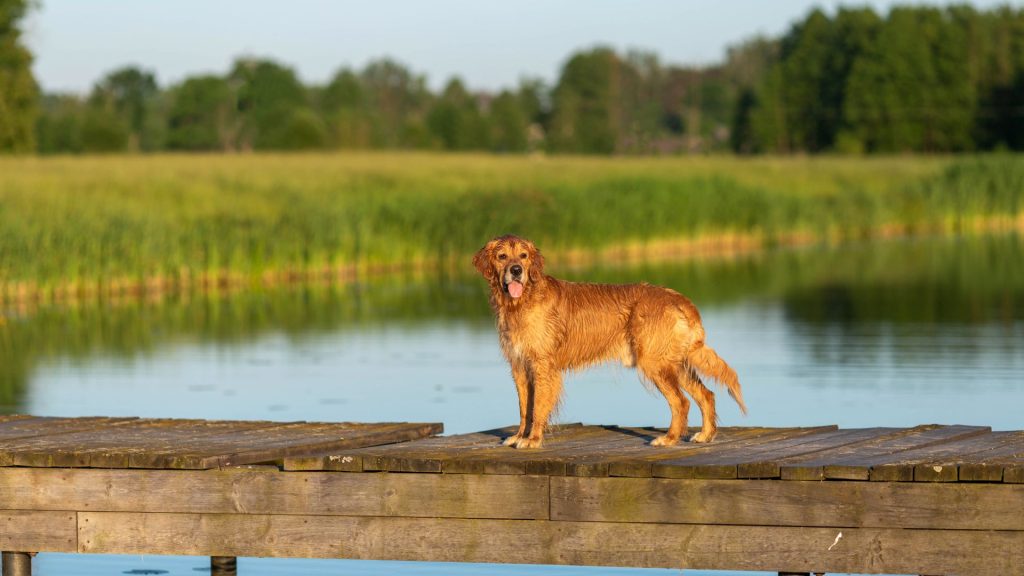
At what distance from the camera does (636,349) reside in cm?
969

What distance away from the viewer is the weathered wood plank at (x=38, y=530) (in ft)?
30.7

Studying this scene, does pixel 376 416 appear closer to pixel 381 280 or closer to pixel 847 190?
pixel 381 280

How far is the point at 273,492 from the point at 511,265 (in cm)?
168

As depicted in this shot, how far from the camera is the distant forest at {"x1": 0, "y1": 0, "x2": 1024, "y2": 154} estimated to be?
8612cm

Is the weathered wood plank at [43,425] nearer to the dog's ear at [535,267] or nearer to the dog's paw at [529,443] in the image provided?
the dog's paw at [529,443]

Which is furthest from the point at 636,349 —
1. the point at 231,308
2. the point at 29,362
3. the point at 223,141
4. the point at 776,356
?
the point at 223,141

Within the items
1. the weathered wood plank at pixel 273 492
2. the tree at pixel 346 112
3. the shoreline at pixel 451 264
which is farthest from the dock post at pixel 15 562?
the tree at pixel 346 112

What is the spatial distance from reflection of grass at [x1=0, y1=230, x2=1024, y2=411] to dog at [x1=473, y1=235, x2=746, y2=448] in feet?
31.7

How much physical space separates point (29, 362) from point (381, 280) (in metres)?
12.1

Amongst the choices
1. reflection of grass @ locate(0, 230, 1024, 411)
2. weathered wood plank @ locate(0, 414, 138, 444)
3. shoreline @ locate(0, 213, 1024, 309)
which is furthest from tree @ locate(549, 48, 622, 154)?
weathered wood plank @ locate(0, 414, 138, 444)

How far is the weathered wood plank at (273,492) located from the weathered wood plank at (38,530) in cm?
4

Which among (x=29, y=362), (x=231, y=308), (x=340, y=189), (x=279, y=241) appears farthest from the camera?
(x=340, y=189)

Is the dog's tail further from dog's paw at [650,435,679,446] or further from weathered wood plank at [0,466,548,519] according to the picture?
weathered wood plank at [0,466,548,519]

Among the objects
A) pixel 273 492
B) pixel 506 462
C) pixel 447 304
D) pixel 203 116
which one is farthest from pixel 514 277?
pixel 203 116
